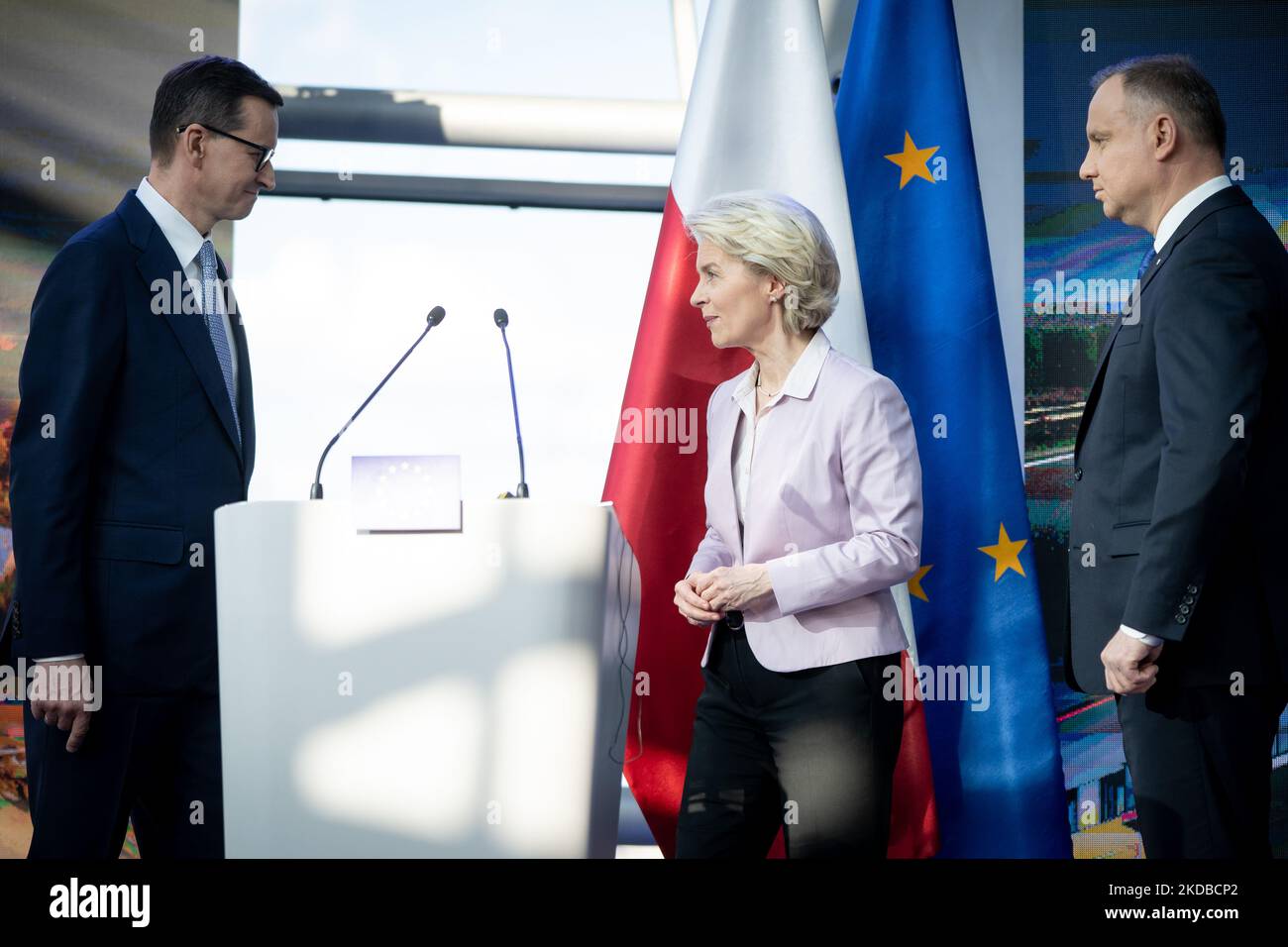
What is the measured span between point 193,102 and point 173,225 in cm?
25

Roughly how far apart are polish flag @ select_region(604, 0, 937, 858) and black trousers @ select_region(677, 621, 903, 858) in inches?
29.7

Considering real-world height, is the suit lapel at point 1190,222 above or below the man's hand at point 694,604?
above

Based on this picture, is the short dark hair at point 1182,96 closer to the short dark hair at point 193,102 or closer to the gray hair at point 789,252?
the gray hair at point 789,252

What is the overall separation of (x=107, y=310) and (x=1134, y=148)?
6.18 feet

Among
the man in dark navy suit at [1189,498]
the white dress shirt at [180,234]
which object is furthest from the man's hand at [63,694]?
the man in dark navy suit at [1189,498]

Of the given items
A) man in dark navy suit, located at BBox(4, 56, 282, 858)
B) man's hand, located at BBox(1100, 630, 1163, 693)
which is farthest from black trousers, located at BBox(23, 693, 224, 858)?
man's hand, located at BBox(1100, 630, 1163, 693)

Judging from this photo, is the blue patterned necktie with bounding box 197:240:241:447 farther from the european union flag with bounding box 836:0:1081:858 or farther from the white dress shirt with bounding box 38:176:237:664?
the european union flag with bounding box 836:0:1081:858

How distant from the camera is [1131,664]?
6.21 feet

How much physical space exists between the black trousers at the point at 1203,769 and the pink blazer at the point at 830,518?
448 mm

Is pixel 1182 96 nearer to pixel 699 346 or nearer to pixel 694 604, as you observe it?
pixel 699 346

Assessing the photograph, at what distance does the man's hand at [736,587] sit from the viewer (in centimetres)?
188

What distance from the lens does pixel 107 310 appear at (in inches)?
83.0

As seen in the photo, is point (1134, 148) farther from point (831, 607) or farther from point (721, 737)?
point (721, 737)
